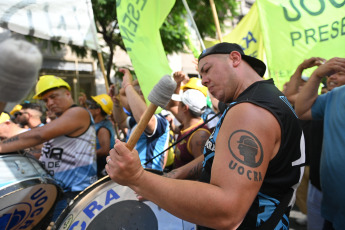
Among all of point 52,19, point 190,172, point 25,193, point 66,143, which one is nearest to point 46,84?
point 66,143

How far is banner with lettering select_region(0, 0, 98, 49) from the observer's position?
9.23ft

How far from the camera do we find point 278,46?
3180 millimetres

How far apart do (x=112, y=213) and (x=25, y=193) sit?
2.55 feet

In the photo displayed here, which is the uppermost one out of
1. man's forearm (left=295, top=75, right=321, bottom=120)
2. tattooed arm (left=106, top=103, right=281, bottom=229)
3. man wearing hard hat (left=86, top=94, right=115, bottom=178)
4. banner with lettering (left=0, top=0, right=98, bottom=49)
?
banner with lettering (left=0, top=0, right=98, bottom=49)

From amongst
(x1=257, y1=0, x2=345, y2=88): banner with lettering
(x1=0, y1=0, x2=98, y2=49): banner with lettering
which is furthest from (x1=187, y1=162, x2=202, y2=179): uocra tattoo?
(x1=0, y1=0, x2=98, y2=49): banner with lettering

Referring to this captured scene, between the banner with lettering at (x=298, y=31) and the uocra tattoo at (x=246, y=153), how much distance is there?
2177mm

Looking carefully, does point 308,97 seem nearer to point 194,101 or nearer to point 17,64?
point 194,101

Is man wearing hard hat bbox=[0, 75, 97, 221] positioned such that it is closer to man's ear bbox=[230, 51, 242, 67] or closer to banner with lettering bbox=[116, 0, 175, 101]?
banner with lettering bbox=[116, 0, 175, 101]

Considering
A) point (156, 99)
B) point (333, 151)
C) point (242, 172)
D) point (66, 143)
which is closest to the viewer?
point (242, 172)

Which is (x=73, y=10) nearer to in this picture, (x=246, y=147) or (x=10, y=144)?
(x=10, y=144)

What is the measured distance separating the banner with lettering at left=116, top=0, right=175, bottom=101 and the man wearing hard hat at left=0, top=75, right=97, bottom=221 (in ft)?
3.06

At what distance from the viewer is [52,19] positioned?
3.20m

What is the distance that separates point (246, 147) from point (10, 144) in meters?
2.03

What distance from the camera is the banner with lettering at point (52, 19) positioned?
111 inches
